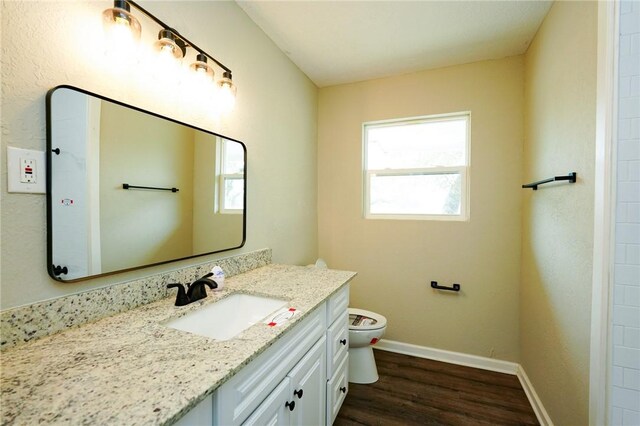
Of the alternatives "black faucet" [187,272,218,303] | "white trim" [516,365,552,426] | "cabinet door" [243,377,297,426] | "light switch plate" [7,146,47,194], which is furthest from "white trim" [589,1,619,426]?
"light switch plate" [7,146,47,194]

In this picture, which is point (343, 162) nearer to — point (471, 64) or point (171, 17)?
point (471, 64)

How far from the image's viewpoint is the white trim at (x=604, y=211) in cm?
94

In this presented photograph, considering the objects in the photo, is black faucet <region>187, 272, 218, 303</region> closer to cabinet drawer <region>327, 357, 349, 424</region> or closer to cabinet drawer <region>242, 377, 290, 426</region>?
cabinet drawer <region>242, 377, 290, 426</region>

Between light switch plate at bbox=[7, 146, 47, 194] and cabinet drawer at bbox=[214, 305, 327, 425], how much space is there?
32.4 inches

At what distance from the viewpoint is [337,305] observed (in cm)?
156

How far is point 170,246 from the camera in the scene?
127 centimetres

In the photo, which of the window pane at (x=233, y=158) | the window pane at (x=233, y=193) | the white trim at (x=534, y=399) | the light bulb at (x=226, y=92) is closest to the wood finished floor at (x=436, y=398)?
the white trim at (x=534, y=399)

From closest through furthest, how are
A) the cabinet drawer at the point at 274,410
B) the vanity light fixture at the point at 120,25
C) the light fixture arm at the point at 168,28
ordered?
the cabinet drawer at the point at 274,410 → the vanity light fixture at the point at 120,25 → the light fixture arm at the point at 168,28

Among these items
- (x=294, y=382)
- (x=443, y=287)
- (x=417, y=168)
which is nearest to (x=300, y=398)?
(x=294, y=382)

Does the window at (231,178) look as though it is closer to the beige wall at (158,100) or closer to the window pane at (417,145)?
the beige wall at (158,100)

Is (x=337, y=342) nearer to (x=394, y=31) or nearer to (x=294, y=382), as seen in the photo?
(x=294, y=382)

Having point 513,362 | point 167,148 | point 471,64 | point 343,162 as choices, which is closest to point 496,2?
point 471,64

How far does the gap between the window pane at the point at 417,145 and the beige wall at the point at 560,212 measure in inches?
19.5

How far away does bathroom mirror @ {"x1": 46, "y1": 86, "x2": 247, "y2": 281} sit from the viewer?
2.89 ft
